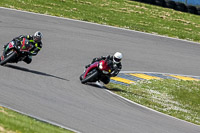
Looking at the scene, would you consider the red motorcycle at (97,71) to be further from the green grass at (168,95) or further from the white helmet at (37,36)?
the white helmet at (37,36)

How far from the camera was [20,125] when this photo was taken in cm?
979

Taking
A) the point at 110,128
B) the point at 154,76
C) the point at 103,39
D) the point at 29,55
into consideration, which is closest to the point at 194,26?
the point at 103,39

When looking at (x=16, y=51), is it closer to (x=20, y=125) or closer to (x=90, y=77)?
(x=90, y=77)

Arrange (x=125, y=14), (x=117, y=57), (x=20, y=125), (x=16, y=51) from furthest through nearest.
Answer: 1. (x=125, y=14)
2. (x=16, y=51)
3. (x=117, y=57)
4. (x=20, y=125)

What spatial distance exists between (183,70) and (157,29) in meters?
7.62

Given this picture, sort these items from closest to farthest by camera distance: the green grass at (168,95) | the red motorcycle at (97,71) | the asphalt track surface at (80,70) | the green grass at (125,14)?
the asphalt track surface at (80,70)
the green grass at (168,95)
the red motorcycle at (97,71)
the green grass at (125,14)

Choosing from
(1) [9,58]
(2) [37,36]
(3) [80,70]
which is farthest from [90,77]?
(3) [80,70]

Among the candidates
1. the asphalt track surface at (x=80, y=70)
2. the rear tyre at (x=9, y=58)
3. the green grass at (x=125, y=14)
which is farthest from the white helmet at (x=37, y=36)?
the green grass at (x=125, y=14)

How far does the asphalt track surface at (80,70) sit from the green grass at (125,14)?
1763 millimetres

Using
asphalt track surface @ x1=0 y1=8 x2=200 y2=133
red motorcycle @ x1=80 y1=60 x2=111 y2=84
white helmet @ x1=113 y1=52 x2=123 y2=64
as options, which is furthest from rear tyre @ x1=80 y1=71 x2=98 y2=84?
white helmet @ x1=113 y1=52 x2=123 y2=64

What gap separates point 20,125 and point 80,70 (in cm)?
1060

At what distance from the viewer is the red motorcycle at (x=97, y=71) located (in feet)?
56.2

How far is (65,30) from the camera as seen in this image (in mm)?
27141

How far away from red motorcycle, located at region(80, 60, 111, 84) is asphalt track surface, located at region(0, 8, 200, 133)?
0.37 metres
